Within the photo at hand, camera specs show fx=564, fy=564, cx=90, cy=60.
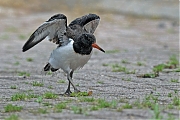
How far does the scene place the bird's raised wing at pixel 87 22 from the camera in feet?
32.8

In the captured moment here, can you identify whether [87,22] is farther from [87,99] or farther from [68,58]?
[87,99]

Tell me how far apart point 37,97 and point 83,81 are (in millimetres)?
2529

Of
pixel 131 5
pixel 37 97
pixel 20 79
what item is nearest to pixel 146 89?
pixel 37 97

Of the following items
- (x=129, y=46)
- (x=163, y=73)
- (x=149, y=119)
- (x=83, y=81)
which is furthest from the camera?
(x=129, y=46)

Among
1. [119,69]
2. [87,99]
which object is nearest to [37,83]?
[87,99]


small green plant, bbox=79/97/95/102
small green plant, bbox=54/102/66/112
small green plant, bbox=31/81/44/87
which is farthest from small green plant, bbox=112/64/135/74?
small green plant, bbox=54/102/66/112

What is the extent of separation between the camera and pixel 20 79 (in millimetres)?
11000

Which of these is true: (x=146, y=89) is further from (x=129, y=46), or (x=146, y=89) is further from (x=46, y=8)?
(x=46, y=8)

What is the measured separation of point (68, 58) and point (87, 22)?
56.0 inches

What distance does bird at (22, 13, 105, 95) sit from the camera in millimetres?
8969

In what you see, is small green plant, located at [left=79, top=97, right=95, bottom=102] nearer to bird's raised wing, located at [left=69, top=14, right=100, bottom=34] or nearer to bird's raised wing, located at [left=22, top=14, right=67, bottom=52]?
bird's raised wing, located at [left=22, top=14, right=67, bottom=52]

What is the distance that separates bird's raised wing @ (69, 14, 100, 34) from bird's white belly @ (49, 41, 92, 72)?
2.51 ft

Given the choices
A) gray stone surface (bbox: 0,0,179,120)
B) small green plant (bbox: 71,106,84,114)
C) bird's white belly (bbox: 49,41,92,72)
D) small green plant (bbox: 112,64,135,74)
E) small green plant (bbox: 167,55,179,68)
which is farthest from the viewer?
small green plant (bbox: 167,55,179,68)

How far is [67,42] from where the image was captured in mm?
9188
